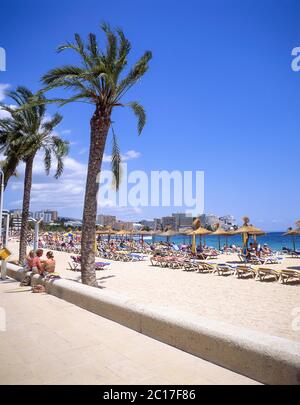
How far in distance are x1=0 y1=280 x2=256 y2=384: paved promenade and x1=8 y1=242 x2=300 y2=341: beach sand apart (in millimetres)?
869

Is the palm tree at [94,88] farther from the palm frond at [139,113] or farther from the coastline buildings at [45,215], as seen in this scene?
the coastline buildings at [45,215]

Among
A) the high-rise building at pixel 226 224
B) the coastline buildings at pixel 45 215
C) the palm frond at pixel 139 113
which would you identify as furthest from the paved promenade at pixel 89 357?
the high-rise building at pixel 226 224

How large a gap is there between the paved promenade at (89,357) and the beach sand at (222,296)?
87 centimetres

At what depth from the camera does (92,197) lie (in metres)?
9.49

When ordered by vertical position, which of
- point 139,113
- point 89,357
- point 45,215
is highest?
point 139,113

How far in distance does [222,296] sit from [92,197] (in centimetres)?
500

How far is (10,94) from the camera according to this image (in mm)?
14562

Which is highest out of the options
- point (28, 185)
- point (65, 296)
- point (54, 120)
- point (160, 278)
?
point (54, 120)

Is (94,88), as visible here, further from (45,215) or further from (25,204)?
(45,215)

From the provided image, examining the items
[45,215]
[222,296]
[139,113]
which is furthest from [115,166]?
[45,215]

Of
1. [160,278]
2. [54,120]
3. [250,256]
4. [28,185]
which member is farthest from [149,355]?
[250,256]

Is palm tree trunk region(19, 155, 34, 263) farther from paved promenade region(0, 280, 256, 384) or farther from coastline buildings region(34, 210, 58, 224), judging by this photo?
paved promenade region(0, 280, 256, 384)
